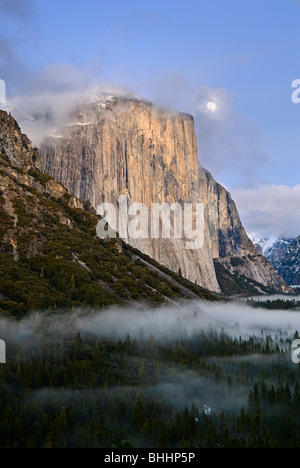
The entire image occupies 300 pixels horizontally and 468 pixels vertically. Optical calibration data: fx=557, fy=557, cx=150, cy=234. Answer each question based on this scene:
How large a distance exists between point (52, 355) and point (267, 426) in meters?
51.4

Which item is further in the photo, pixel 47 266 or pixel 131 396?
pixel 47 266

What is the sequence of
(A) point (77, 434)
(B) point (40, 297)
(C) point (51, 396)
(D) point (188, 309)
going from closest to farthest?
(A) point (77, 434) < (C) point (51, 396) < (B) point (40, 297) < (D) point (188, 309)

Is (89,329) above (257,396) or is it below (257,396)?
above

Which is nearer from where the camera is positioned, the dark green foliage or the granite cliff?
the dark green foliage

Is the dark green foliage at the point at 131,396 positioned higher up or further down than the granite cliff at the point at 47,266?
further down

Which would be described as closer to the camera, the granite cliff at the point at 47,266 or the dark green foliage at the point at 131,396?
the dark green foliage at the point at 131,396

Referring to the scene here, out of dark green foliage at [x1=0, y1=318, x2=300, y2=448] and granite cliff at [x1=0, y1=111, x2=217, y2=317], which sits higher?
granite cliff at [x1=0, y1=111, x2=217, y2=317]

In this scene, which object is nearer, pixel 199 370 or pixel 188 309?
pixel 199 370

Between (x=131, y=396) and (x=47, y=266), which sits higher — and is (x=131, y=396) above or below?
below

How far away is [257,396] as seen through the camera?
13400 cm
